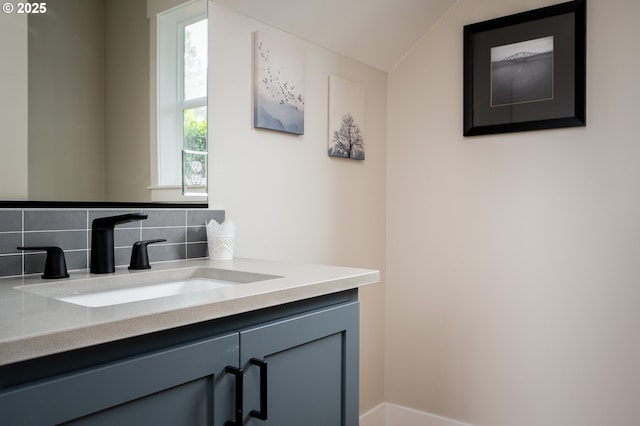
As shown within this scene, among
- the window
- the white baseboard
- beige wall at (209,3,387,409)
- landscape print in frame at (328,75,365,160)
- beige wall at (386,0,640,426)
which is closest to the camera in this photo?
the window

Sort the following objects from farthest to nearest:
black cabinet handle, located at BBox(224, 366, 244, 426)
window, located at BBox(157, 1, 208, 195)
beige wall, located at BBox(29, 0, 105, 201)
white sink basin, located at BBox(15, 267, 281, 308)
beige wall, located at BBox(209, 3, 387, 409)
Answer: beige wall, located at BBox(209, 3, 387, 409)
window, located at BBox(157, 1, 208, 195)
beige wall, located at BBox(29, 0, 105, 201)
white sink basin, located at BBox(15, 267, 281, 308)
black cabinet handle, located at BBox(224, 366, 244, 426)

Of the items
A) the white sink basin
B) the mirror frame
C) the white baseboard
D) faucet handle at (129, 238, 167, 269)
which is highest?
the mirror frame

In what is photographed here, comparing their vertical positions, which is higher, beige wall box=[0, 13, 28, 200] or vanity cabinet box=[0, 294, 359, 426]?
beige wall box=[0, 13, 28, 200]

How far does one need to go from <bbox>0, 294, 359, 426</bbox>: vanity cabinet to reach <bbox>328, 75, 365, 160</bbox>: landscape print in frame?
1.10 metres

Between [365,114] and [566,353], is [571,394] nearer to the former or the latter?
[566,353]

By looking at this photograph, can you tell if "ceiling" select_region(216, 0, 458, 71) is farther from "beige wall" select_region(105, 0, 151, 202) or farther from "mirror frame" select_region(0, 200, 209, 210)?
"mirror frame" select_region(0, 200, 209, 210)

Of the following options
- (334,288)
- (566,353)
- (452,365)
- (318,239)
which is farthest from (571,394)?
(334,288)

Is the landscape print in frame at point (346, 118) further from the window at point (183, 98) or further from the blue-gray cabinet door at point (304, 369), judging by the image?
the blue-gray cabinet door at point (304, 369)

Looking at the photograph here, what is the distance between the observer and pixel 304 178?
7.20 ft

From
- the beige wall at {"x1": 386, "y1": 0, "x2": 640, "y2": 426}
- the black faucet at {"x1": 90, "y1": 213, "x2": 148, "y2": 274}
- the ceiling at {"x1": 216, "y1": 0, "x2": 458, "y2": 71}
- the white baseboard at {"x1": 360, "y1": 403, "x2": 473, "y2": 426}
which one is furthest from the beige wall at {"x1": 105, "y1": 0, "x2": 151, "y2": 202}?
the white baseboard at {"x1": 360, "y1": 403, "x2": 473, "y2": 426}

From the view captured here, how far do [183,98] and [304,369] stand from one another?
0.99 meters

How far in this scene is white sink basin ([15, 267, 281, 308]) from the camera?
47.3 inches

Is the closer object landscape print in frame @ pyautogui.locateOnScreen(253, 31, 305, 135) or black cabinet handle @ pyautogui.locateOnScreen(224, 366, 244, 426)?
black cabinet handle @ pyautogui.locateOnScreen(224, 366, 244, 426)

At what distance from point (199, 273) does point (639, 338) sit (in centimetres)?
177
